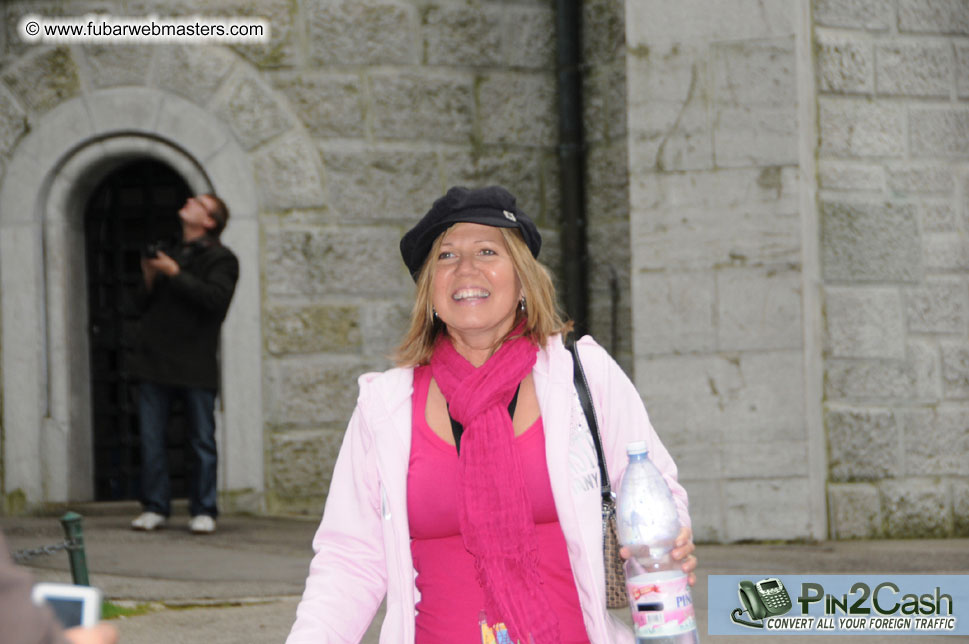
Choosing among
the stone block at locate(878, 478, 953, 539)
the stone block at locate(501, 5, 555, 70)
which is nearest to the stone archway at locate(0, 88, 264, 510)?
the stone block at locate(501, 5, 555, 70)

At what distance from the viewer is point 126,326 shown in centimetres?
816

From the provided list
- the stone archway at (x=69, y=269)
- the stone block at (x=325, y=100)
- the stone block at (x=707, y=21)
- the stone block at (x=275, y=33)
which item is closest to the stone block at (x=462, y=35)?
the stone block at (x=325, y=100)

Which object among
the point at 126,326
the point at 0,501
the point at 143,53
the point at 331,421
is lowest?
the point at 0,501

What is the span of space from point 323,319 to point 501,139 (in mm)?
1754

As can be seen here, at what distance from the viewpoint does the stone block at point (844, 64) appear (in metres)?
6.88

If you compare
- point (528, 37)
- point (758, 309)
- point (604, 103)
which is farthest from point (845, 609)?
point (528, 37)

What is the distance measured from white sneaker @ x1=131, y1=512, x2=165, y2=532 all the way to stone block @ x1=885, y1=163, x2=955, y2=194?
4882mm

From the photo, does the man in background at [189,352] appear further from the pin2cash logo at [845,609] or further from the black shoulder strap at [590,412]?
the black shoulder strap at [590,412]

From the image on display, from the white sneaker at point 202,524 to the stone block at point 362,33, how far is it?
3097 mm

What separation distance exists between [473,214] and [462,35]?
17.6 ft

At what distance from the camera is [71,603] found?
1146 mm

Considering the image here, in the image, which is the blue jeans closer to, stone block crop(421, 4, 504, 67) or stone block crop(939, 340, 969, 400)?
stone block crop(421, 4, 504, 67)

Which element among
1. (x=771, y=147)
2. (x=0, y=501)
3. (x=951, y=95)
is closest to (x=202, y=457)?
(x=0, y=501)

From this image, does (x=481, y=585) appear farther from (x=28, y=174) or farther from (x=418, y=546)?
(x=28, y=174)
